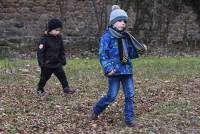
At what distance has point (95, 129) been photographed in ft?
28.4

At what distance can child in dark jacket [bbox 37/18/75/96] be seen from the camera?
36.9ft

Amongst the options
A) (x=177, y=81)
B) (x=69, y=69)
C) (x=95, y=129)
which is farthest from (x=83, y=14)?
(x=95, y=129)

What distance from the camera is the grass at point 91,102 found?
8823mm

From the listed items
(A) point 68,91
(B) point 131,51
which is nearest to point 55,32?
(A) point 68,91

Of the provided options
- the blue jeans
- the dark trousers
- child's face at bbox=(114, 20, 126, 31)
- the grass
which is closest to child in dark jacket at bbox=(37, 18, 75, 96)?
the dark trousers

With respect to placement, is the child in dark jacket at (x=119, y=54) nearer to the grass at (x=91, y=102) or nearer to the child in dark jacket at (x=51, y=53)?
the grass at (x=91, y=102)

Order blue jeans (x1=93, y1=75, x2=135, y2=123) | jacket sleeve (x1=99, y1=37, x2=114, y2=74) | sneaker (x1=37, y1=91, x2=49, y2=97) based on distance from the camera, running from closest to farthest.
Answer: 1. jacket sleeve (x1=99, y1=37, x2=114, y2=74)
2. blue jeans (x1=93, y1=75, x2=135, y2=123)
3. sneaker (x1=37, y1=91, x2=49, y2=97)

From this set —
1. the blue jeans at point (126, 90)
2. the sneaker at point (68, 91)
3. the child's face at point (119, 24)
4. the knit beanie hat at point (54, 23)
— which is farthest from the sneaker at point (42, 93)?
the child's face at point (119, 24)

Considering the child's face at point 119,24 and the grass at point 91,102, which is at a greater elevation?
the child's face at point 119,24

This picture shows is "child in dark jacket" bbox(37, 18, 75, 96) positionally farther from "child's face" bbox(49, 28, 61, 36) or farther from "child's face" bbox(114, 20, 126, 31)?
"child's face" bbox(114, 20, 126, 31)

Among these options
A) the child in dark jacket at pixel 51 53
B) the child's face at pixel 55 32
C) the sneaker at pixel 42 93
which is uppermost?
the child's face at pixel 55 32

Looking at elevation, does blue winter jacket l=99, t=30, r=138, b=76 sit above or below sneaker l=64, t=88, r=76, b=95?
above

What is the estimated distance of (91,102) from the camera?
427 inches

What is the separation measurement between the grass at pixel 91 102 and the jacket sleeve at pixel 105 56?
2.96 ft
